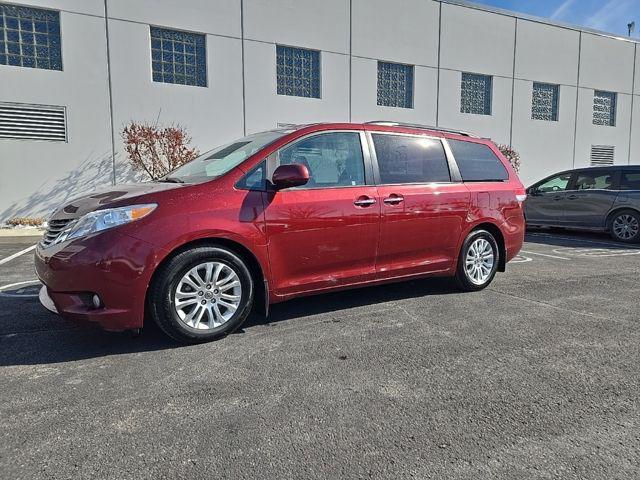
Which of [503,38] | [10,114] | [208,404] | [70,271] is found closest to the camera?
[208,404]

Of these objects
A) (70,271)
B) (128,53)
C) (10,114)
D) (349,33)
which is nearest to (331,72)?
(349,33)

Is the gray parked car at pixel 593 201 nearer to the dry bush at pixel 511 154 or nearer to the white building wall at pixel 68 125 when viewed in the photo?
the dry bush at pixel 511 154

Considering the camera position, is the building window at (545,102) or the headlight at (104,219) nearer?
the headlight at (104,219)

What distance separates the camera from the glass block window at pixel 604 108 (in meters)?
20.5

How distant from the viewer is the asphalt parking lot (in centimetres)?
213

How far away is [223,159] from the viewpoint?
13.5ft

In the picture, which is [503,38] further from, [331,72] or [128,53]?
[128,53]

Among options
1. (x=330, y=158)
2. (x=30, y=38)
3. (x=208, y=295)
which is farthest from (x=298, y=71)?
(x=208, y=295)

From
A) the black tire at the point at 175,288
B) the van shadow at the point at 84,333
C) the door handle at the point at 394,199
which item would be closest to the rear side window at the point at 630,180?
the van shadow at the point at 84,333

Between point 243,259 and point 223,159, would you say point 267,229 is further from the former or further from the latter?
point 223,159

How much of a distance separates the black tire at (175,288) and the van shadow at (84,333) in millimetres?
126

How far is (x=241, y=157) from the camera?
12.9 ft

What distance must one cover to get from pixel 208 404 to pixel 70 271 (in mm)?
1421

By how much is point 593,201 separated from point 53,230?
33.5ft
